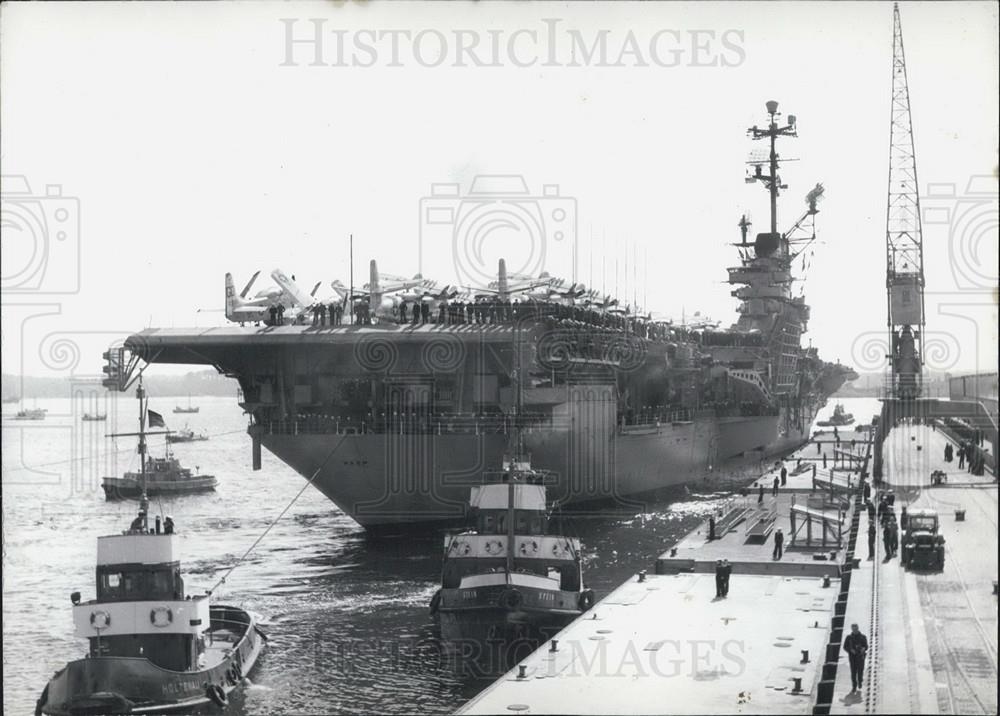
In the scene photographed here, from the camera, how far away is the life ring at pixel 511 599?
20.5m

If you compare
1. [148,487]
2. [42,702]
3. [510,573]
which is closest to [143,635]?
[42,702]

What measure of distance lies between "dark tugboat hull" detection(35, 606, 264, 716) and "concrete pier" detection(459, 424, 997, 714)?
17.1 ft

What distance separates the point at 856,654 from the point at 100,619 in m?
10.6

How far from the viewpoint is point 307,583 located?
2622cm

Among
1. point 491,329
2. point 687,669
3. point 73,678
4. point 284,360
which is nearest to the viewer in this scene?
point 687,669

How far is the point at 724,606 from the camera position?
18.7 metres

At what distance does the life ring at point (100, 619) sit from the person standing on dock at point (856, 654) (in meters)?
10.4

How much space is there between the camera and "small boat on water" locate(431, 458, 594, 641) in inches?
818

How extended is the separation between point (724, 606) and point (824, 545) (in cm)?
594

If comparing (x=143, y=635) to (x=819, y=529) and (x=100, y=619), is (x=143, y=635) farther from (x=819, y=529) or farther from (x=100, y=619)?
(x=819, y=529)

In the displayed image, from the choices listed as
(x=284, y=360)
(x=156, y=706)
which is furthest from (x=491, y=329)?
(x=156, y=706)

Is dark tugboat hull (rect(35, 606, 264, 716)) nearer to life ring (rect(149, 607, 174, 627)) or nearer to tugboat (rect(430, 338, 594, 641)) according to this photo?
life ring (rect(149, 607, 174, 627))

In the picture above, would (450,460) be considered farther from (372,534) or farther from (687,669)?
(687,669)

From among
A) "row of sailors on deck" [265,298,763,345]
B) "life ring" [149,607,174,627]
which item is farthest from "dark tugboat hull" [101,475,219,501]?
"life ring" [149,607,174,627]
